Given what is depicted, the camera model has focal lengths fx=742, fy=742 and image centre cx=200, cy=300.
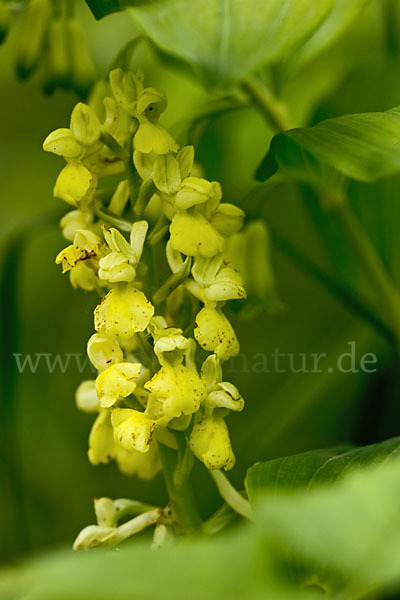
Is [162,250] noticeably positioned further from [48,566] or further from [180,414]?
[48,566]

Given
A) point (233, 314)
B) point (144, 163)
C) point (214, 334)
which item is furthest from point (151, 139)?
point (233, 314)

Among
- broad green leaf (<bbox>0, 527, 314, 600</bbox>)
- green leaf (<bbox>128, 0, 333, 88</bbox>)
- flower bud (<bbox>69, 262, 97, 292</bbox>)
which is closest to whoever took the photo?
broad green leaf (<bbox>0, 527, 314, 600</bbox>)

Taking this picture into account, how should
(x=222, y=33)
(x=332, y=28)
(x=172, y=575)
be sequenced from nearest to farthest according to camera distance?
(x=172, y=575) → (x=222, y=33) → (x=332, y=28)

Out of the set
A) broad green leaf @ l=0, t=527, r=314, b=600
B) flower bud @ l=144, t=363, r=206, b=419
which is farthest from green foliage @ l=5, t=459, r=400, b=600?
flower bud @ l=144, t=363, r=206, b=419

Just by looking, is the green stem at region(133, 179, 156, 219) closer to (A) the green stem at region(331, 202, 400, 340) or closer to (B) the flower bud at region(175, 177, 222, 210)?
(B) the flower bud at region(175, 177, 222, 210)

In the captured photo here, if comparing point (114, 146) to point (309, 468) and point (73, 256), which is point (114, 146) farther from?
point (309, 468)

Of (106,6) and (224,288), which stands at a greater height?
(106,6)
